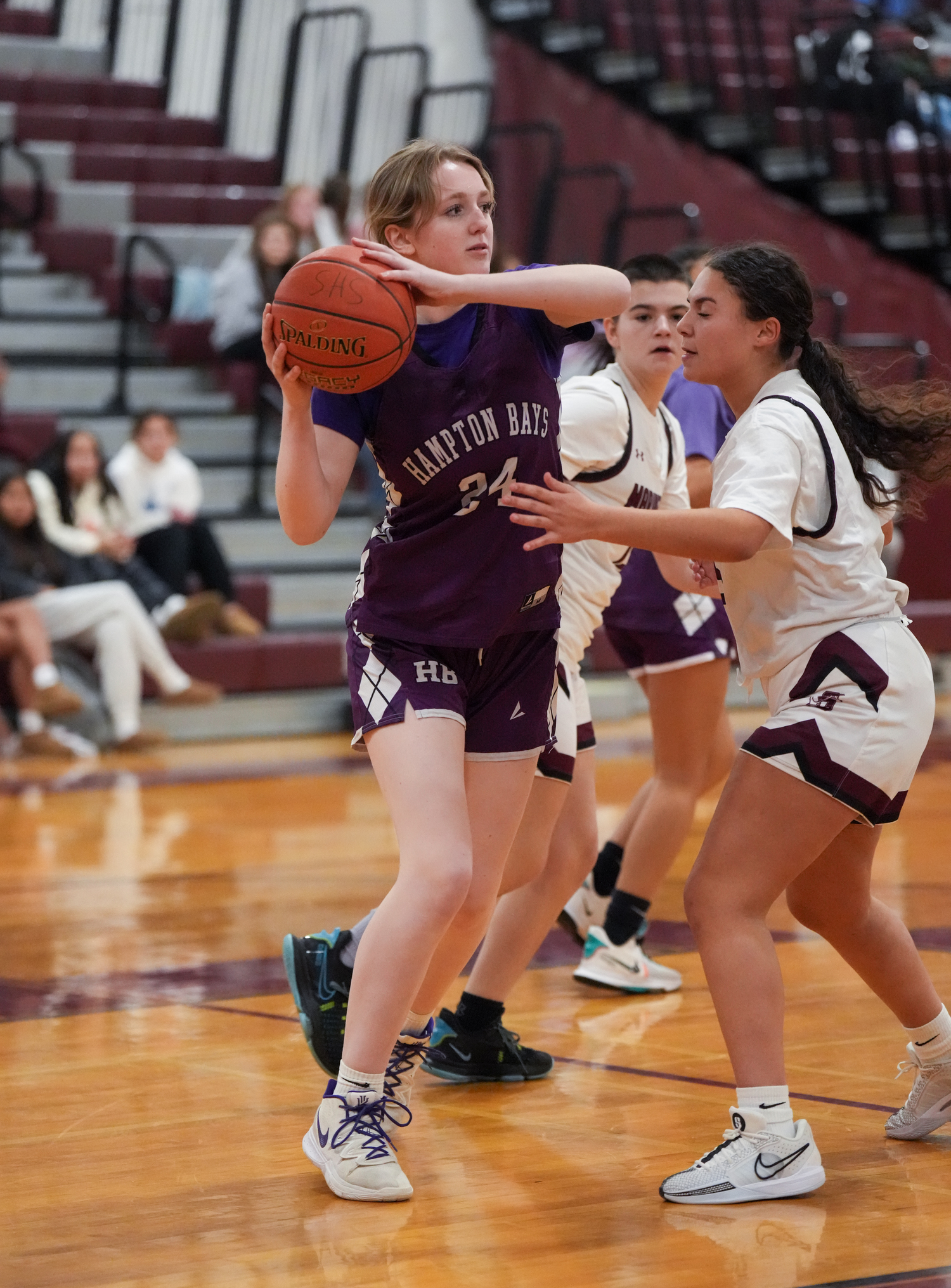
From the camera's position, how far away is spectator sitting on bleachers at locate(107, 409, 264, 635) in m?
9.91

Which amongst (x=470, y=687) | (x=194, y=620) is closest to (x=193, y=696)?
(x=194, y=620)

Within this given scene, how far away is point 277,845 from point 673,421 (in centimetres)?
286

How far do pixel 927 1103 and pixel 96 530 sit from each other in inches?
281

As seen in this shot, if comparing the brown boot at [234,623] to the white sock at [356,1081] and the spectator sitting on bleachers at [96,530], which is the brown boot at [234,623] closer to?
the spectator sitting on bleachers at [96,530]

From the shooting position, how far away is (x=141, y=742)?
9.09 metres

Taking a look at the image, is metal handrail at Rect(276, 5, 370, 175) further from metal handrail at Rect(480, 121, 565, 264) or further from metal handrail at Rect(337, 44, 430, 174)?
metal handrail at Rect(480, 121, 565, 264)

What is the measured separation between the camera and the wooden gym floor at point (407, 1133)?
105 inches

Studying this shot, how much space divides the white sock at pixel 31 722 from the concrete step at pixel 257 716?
64cm

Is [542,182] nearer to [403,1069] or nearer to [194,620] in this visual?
[194,620]

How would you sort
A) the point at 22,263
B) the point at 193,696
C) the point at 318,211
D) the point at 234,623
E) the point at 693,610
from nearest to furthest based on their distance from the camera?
the point at 693,610
the point at 193,696
the point at 234,623
the point at 318,211
the point at 22,263

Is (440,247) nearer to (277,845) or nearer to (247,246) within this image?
(277,845)

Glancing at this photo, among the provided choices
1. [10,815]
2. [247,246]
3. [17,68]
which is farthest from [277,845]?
[17,68]

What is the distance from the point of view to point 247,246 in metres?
11.3

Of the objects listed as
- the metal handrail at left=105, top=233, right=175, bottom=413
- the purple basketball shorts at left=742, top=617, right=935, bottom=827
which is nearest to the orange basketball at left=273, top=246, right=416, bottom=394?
the purple basketball shorts at left=742, top=617, right=935, bottom=827
